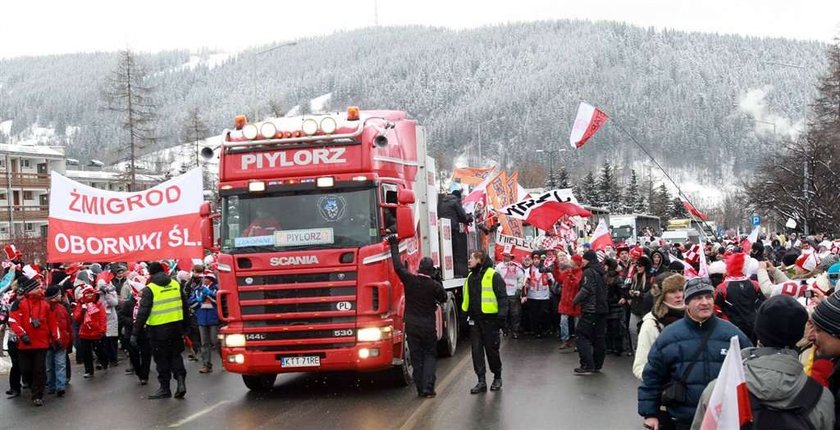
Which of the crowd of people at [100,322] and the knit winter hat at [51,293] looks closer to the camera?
the crowd of people at [100,322]

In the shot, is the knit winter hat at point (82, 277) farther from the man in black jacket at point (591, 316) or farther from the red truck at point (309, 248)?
the man in black jacket at point (591, 316)

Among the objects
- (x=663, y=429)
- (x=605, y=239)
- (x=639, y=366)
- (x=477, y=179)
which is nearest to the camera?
(x=663, y=429)

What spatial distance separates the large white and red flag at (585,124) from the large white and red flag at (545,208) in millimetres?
1830

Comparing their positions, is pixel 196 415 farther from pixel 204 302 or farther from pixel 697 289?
pixel 697 289

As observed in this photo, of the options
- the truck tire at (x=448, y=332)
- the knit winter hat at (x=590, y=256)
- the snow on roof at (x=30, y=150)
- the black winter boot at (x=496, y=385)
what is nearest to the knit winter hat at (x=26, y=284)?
the truck tire at (x=448, y=332)

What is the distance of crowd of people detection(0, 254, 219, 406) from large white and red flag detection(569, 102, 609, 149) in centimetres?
950

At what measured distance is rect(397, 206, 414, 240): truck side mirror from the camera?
10.1 meters

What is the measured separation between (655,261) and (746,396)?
10370 millimetres

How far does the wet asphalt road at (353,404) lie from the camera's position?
919cm

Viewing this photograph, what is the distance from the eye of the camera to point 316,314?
10.3 meters

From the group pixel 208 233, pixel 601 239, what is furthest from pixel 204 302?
pixel 601 239

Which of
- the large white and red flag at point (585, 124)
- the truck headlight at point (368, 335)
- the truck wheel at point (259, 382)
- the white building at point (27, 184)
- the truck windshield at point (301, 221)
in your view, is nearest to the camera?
the truck headlight at point (368, 335)

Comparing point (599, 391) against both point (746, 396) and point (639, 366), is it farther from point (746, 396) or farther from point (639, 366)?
point (746, 396)

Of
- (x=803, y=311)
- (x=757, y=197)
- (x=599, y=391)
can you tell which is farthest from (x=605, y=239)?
(x=757, y=197)
